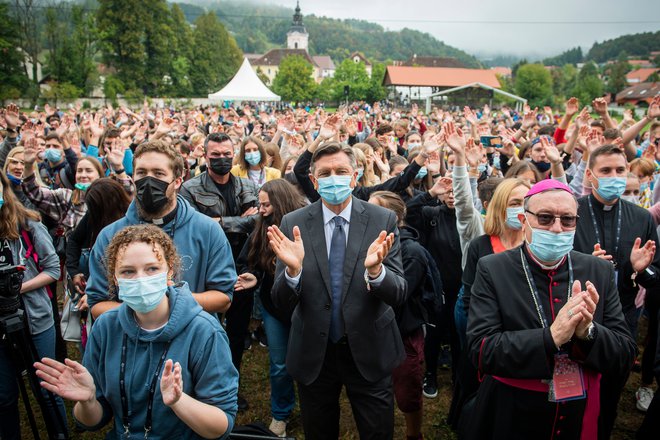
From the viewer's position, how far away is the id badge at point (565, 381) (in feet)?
7.55

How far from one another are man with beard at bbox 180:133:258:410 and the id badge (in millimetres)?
2756

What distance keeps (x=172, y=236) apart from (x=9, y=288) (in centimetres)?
114

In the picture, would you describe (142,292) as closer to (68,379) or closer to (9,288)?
(68,379)

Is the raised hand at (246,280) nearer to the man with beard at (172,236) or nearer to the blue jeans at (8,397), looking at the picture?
the man with beard at (172,236)

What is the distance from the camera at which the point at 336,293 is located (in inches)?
116

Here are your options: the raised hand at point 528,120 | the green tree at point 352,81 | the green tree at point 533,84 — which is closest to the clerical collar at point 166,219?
the raised hand at point 528,120

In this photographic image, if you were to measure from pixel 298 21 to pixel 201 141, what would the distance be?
17695 centimetres

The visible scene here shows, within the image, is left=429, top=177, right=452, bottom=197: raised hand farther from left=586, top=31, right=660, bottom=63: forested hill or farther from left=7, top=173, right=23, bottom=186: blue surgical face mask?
left=586, top=31, right=660, bottom=63: forested hill

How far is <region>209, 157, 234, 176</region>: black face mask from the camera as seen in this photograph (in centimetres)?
461

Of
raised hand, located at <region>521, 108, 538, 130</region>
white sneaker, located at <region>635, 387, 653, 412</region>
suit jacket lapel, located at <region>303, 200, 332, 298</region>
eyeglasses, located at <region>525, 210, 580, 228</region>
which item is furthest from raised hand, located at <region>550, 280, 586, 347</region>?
raised hand, located at <region>521, 108, 538, 130</region>

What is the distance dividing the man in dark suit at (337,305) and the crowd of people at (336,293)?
0.01 m

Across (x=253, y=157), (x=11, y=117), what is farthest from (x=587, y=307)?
(x=11, y=117)

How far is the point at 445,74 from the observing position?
78625mm

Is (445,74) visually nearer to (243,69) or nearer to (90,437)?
(243,69)
